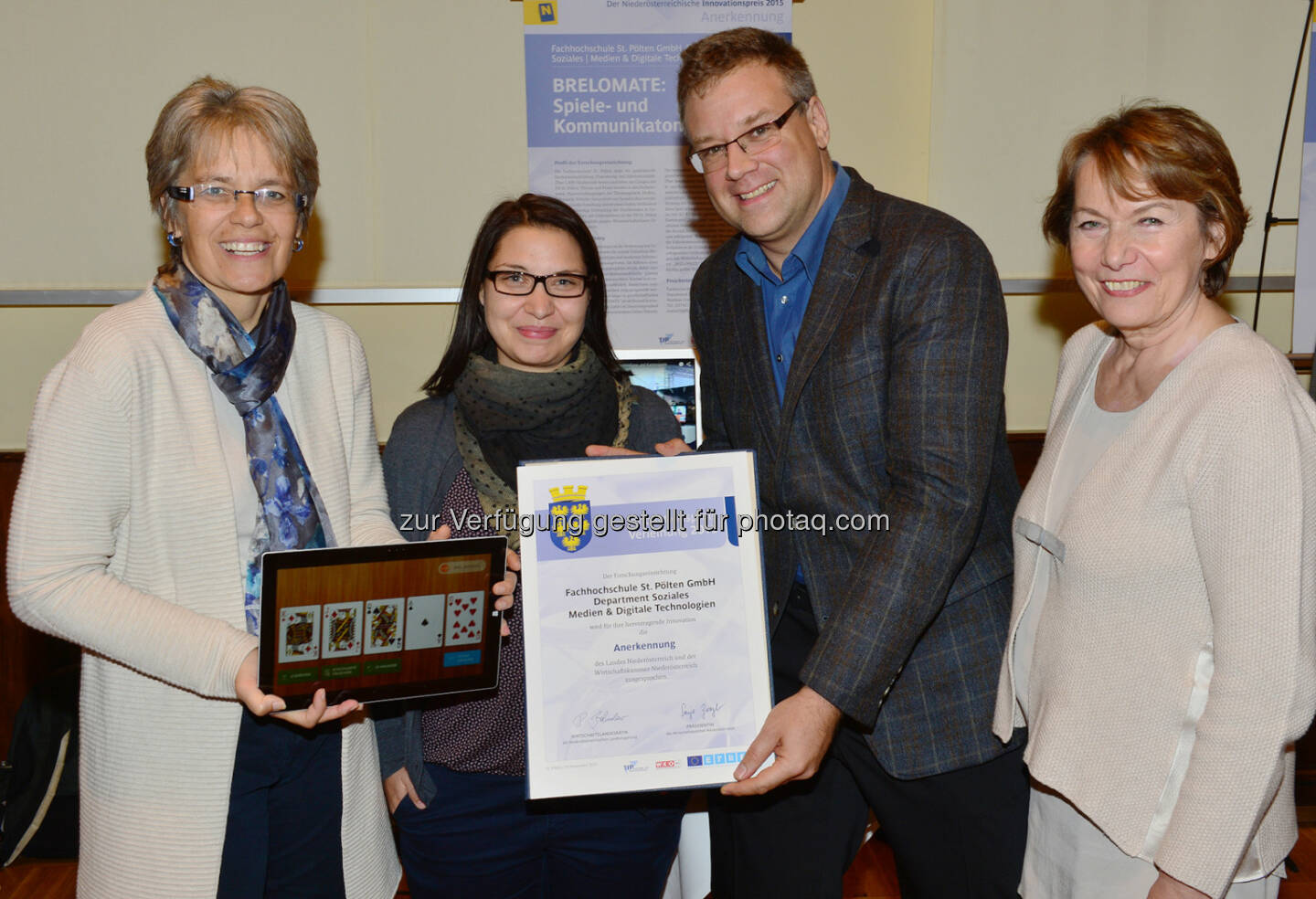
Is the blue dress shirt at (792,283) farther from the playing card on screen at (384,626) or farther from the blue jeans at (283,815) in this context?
the blue jeans at (283,815)

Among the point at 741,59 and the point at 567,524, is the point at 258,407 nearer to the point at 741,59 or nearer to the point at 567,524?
the point at 567,524

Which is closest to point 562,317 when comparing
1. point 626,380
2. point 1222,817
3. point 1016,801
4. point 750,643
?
point 626,380

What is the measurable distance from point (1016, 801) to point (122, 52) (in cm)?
388

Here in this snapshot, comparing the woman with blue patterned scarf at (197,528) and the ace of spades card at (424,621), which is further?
the ace of spades card at (424,621)

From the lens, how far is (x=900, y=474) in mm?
1807

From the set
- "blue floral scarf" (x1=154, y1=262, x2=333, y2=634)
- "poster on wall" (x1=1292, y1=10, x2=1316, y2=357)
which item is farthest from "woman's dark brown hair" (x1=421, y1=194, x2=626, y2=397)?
"poster on wall" (x1=1292, y1=10, x2=1316, y2=357)

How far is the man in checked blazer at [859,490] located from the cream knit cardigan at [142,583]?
0.92 meters

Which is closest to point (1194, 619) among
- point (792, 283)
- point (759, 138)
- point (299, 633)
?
point (792, 283)

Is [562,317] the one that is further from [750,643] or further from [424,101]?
[424,101]

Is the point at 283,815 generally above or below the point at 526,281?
below

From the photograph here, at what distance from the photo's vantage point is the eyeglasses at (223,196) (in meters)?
1.73
